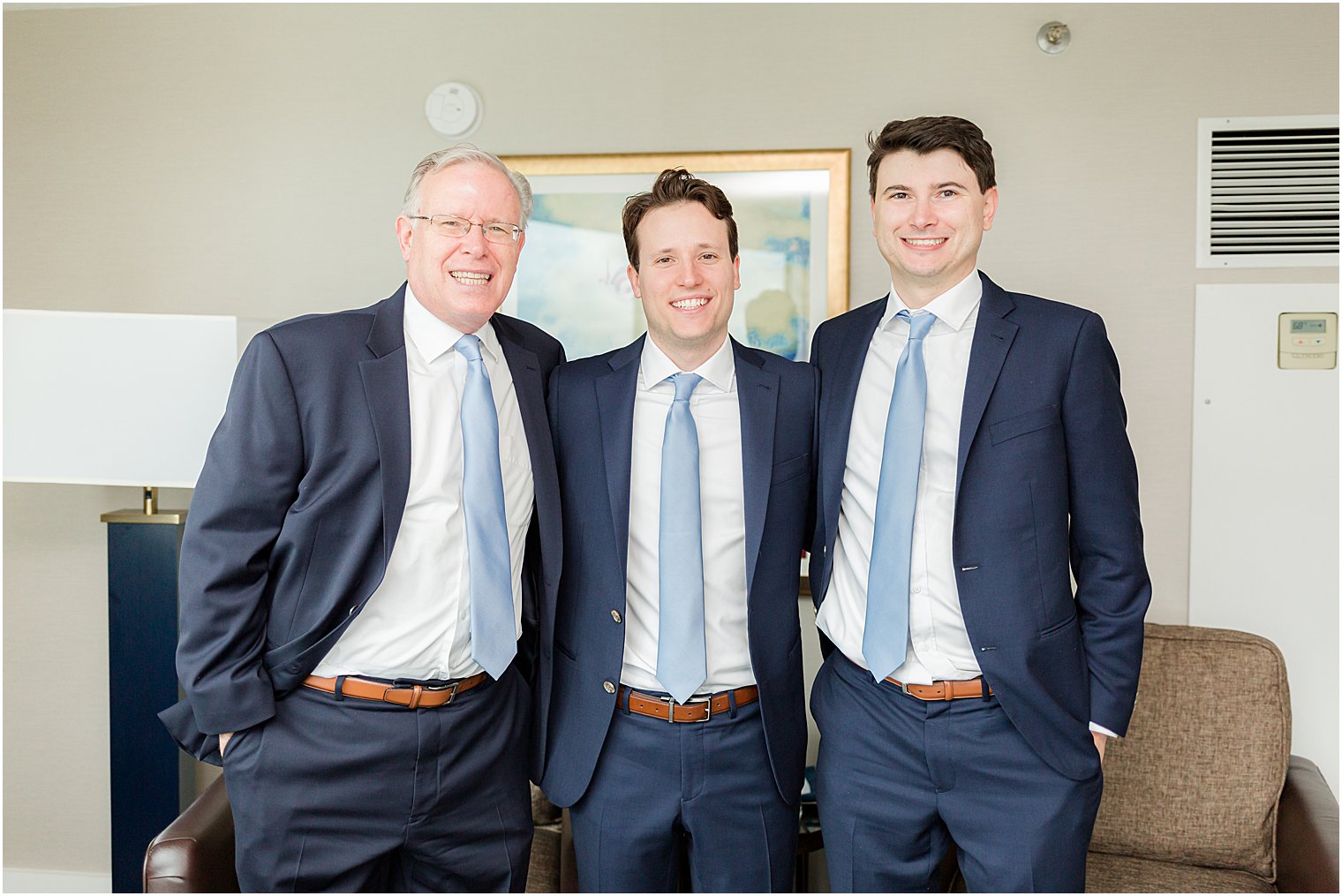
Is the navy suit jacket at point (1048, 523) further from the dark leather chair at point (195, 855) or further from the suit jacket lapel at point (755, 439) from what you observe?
the dark leather chair at point (195, 855)

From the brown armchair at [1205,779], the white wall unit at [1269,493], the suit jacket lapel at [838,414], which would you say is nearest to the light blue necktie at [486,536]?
the suit jacket lapel at [838,414]

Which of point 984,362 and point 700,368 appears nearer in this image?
point 984,362

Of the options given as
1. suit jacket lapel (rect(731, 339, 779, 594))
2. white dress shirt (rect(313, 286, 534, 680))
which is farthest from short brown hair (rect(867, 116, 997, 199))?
white dress shirt (rect(313, 286, 534, 680))

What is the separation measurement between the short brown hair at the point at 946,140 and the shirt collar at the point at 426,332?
3.03ft

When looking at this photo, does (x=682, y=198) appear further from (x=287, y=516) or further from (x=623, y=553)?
(x=287, y=516)

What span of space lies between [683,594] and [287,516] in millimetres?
767

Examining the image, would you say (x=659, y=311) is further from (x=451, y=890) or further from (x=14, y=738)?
(x=14, y=738)

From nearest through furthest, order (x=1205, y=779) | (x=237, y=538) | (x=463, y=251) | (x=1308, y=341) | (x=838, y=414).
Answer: (x=237, y=538), (x=463, y=251), (x=838, y=414), (x=1205, y=779), (x=1308, y=341)

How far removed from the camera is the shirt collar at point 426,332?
6.47 feet

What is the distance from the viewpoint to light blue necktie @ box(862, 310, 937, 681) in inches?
73.2

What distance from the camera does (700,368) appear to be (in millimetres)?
2107

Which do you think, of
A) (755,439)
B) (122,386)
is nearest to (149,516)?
(122,386)

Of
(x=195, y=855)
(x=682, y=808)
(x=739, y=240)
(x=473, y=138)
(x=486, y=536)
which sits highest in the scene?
(x=473, y=138)

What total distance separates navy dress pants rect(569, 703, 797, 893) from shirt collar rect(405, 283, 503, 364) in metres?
0.82
